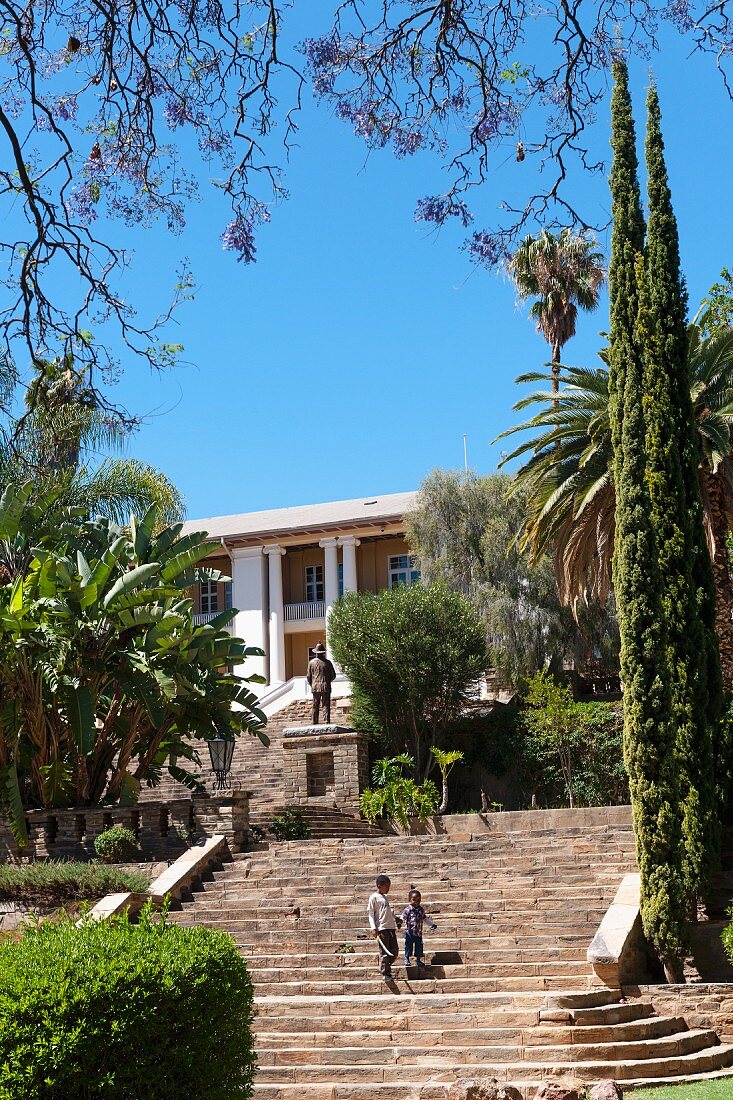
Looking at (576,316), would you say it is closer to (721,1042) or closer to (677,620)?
(677,620)

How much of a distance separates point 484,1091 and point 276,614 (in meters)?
31.6

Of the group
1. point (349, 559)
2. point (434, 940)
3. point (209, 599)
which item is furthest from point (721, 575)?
point (209, 599)

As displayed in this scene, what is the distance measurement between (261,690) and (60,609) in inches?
705

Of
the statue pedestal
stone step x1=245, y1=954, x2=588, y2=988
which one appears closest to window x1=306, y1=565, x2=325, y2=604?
the statue pedestal

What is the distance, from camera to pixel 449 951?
14.7 m

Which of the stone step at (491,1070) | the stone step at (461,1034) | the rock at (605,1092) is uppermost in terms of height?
the rock at (605,1092)

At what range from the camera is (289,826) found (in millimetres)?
22578

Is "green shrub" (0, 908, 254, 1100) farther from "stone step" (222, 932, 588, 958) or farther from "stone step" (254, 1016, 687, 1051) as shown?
"stone step" (222, 932, 588, 958)

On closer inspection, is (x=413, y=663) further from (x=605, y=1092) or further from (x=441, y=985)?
(x=605, y=1092)

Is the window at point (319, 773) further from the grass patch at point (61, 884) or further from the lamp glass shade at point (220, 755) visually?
the grass patch at point (61, 884)

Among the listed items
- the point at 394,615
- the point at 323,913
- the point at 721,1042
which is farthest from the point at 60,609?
the point at 721,1042

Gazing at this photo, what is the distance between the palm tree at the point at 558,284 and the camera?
3381 centimetres

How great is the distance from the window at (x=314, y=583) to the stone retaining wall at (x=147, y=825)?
22234 millimetres

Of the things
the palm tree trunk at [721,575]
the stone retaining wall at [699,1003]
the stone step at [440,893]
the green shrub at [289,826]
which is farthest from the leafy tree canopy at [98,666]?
the stone retaining wall at [699,1003]
